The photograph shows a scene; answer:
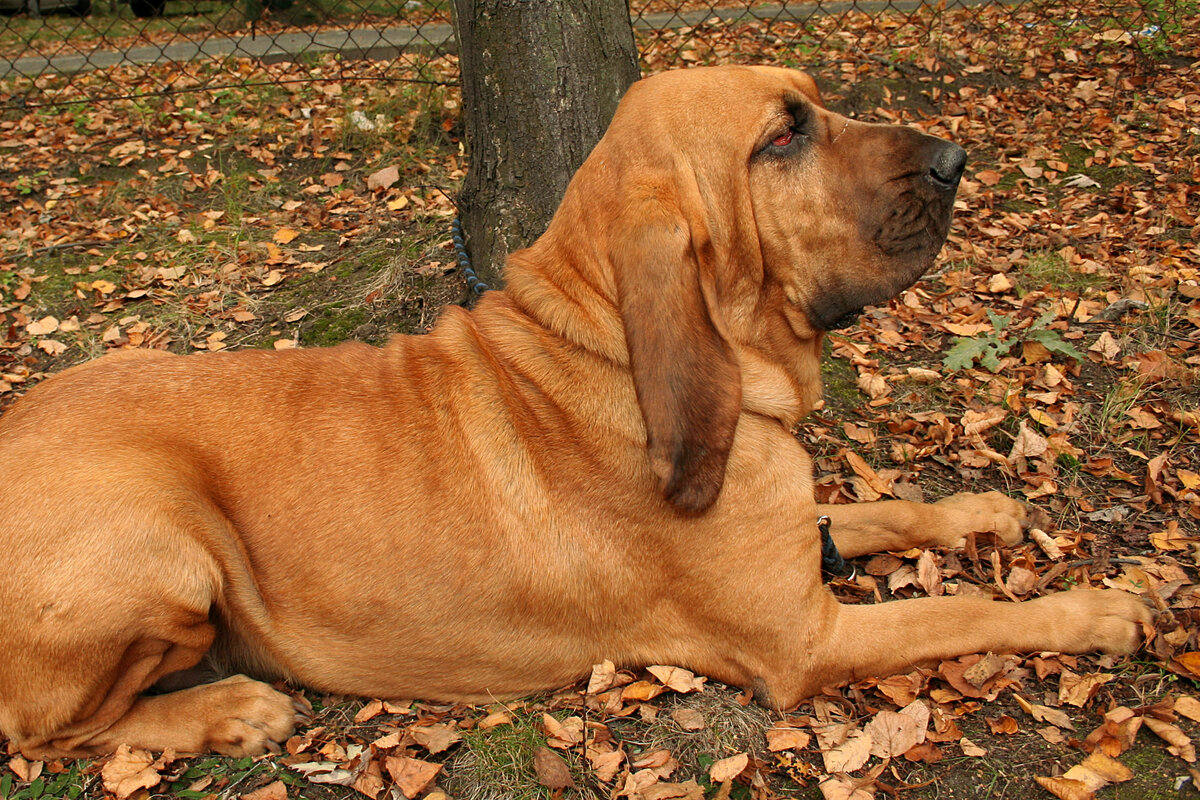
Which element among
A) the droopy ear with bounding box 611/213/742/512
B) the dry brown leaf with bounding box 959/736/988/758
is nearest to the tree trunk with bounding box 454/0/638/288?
the droopy ear with bounding box 611/213/742/512

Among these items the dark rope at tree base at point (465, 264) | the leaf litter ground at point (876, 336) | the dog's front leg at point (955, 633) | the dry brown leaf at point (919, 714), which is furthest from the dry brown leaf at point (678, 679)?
the dark rope at tree base at point (465, 264)

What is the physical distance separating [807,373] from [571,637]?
4.19ft

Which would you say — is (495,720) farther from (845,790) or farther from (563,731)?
(845,790)

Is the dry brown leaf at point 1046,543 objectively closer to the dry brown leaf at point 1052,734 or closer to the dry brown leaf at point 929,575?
the dry brown leaf at point 929,575

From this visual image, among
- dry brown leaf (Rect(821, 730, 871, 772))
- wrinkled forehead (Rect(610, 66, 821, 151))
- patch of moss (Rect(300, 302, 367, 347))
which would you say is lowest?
dry brown leaf (Rect(821, 730, 871, 772))

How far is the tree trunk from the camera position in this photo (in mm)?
4742

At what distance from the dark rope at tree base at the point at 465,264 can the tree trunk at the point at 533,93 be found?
189 millimetres

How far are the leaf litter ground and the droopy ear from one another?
99cm

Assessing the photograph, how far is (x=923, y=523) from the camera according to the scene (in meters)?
3.97

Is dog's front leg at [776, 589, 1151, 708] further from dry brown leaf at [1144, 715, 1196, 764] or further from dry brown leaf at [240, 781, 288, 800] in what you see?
dry brown leaf at [240, 781, 288, 800]

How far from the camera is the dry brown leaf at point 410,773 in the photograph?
3.15 m

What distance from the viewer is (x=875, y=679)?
334cm

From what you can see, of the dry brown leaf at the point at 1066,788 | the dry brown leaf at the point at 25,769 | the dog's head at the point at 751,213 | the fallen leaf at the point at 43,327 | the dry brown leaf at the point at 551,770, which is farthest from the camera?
the fallen leaf at the point at 43,327

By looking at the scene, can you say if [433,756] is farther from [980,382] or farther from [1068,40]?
[1068,40]
